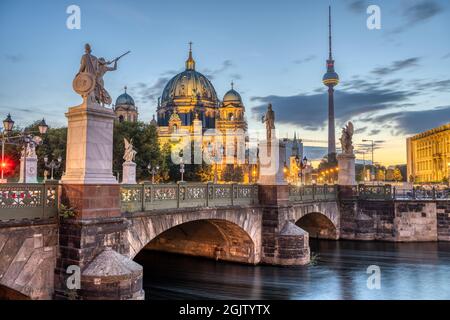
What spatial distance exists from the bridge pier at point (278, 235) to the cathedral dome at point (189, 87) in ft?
295

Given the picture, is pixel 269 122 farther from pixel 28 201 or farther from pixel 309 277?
pixel 28 201

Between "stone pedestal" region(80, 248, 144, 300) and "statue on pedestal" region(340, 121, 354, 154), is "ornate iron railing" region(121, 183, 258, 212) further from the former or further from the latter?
"statue on pedestal" region(340, 121, 354, 154)

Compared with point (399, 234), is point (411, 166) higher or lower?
higher

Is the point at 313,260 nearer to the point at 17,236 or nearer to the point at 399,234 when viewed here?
the point at 399,234

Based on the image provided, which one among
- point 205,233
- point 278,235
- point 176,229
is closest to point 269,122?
point 278,235

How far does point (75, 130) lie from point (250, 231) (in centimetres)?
1043

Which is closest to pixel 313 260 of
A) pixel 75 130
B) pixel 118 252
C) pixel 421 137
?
pixel 118 252

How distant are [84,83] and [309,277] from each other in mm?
12428

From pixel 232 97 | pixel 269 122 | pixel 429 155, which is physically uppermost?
pixel 232 97

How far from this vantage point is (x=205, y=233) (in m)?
21.3

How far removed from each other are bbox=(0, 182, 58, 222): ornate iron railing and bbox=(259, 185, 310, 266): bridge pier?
11206 mm

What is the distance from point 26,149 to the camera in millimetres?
24219

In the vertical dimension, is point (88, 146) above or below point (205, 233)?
above

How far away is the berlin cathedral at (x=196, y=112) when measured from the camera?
100438mm
